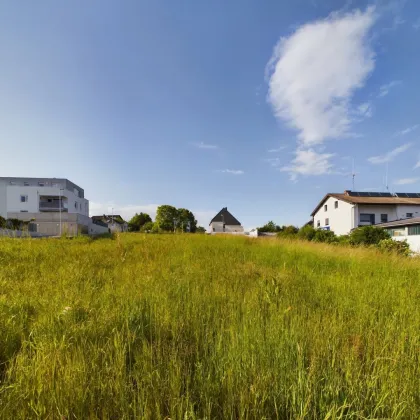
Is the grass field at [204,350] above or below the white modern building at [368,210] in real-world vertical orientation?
below

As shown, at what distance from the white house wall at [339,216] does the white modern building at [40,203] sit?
40652mm

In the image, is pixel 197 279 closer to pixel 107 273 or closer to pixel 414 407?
pixel 107 273

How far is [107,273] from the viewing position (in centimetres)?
429

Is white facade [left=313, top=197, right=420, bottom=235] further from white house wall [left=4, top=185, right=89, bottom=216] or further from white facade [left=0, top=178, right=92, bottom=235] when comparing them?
white house wall [left=4, top=185, right=89, bottom=216]

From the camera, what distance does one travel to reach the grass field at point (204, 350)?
4.11 feet

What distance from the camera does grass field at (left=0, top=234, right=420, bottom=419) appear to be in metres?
1.25

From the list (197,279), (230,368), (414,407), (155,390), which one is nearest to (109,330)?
(155,390)

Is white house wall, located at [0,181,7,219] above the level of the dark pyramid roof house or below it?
above

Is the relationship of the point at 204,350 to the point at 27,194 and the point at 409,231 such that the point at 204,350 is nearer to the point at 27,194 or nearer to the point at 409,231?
the point at 409,231

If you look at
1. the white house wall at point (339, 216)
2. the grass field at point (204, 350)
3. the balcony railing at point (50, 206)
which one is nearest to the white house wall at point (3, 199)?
the balcony railing at point (50, 206)

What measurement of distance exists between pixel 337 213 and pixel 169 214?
160 ft

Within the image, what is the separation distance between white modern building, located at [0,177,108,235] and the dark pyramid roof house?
104ft

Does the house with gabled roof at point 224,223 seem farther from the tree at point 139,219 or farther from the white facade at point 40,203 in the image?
the white facade at point 40,203

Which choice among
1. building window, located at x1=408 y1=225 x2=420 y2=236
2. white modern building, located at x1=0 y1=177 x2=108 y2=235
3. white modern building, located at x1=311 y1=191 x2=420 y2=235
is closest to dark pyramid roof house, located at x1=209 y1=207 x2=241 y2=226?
white modern building, located at x1=0 y1=177 x2=108 y2=235
